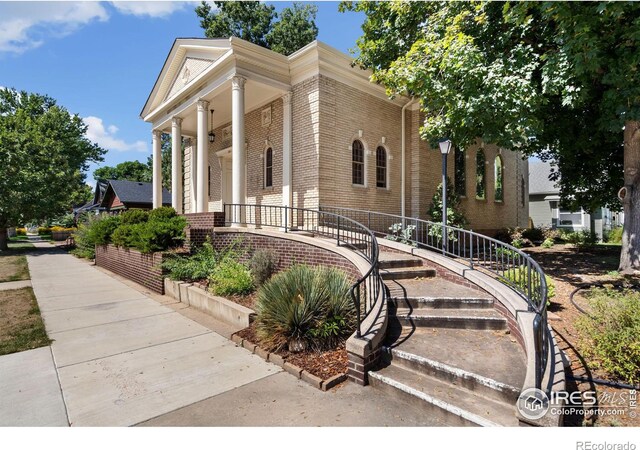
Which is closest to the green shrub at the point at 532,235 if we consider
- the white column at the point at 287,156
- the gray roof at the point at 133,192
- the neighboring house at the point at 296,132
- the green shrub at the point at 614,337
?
the neighboring house at the point at 296,132

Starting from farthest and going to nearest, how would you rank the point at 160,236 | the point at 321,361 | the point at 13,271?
the point at 13,271 → the point at 160,236 → the point at 321,361

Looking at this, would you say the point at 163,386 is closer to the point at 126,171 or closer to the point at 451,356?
the point at 451,356

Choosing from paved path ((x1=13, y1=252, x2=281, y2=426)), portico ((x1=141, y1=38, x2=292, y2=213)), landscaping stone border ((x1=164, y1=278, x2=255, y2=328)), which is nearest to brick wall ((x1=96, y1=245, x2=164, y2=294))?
landscaping stone border ((x1=164, y1=278, x2=255, y2=328))

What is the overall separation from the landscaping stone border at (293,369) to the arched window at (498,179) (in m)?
15.7

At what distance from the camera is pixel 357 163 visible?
1132 centimetres

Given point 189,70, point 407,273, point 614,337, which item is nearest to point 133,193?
point 189,70

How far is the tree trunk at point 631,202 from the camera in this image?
7554 millimetres

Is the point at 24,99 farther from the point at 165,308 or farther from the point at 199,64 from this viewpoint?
the point at 165,308

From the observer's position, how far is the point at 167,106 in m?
13.5

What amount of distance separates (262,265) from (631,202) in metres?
8.65

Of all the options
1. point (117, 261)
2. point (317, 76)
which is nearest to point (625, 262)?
point (317, 76)

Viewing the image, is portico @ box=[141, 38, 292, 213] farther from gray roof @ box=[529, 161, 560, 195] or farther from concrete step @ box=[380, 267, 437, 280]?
gray roof @ box=[529, 161, 560, 195]

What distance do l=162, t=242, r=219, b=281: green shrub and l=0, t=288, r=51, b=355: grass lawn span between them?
8.73 ft

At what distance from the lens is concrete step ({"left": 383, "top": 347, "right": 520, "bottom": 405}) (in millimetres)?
3191
